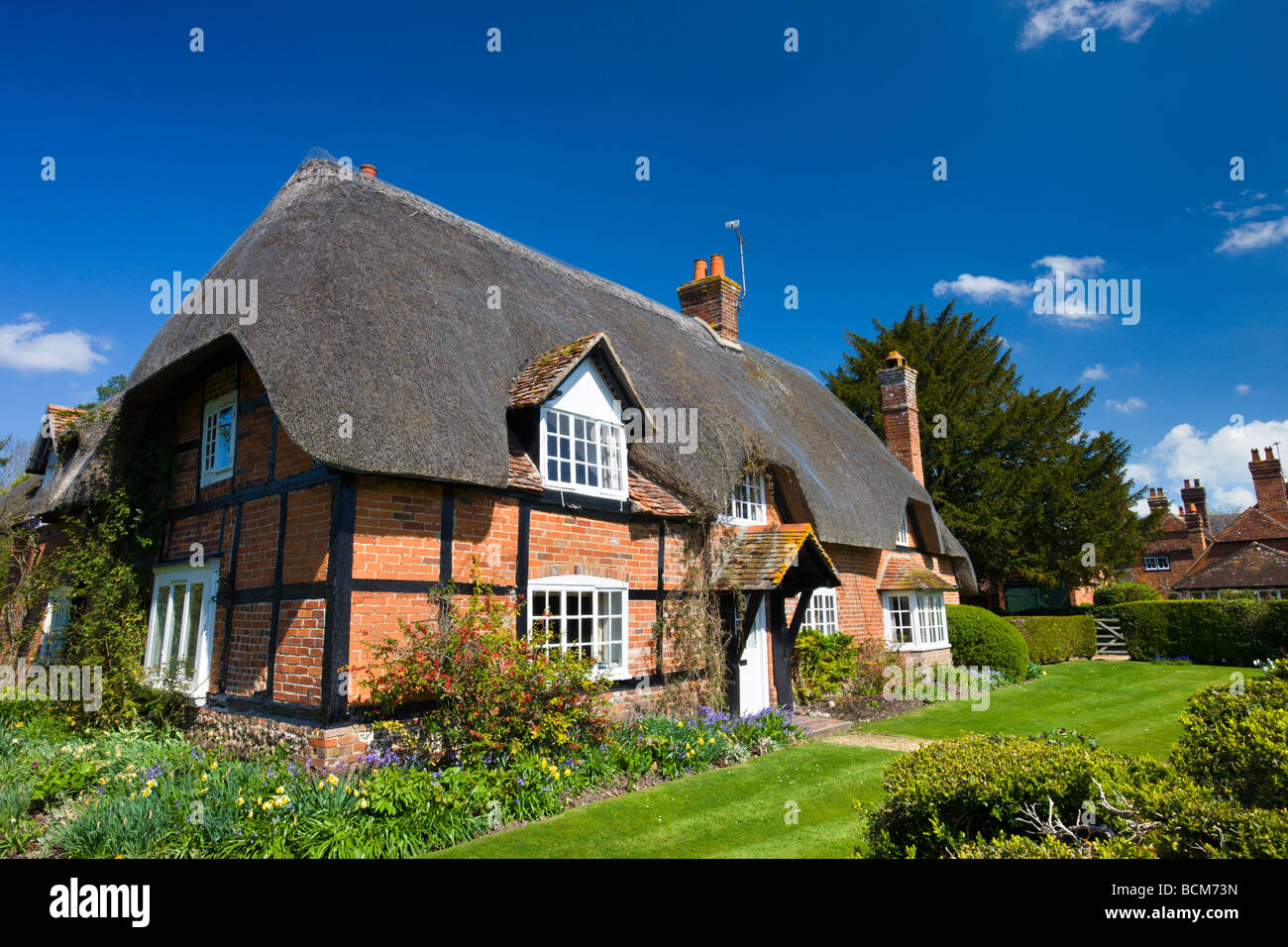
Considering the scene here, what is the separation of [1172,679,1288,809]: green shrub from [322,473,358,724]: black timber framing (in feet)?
21.3

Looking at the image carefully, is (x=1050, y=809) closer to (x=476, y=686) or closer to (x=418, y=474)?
(x=476, y=686)

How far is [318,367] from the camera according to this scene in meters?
7.30

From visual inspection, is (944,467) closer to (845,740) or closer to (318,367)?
(845,740)

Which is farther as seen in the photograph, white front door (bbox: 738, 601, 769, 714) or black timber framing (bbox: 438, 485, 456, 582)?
white front door (bbox: 738, 601, 769, 714)

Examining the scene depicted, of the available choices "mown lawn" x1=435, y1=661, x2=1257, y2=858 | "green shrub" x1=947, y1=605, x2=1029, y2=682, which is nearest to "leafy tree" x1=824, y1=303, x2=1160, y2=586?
"green shrub" x1=947, y1=605, x2=1029, y2=682

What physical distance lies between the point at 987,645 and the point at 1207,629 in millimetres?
8263

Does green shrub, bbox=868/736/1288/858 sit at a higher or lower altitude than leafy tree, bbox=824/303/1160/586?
lower

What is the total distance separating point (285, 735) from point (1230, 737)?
7.52 metres

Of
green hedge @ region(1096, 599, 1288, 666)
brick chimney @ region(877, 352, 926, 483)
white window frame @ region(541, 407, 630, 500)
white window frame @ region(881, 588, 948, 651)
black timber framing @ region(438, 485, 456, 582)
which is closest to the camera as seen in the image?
black timber framing @ region(438, 485, 456, 582)

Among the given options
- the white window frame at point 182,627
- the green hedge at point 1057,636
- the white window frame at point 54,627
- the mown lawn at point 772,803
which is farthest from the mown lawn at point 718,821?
the green hedge at point 1057,636

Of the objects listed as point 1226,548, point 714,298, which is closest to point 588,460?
point 714,298

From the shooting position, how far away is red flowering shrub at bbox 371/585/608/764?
23.1 ft

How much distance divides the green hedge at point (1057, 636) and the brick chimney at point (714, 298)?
11856 mm

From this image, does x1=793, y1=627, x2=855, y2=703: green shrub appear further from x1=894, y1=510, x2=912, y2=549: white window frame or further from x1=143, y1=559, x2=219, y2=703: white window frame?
x1=143, y1=559, x2=219, y2=703: white window frame
